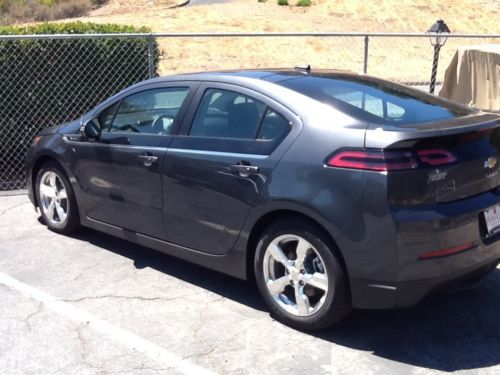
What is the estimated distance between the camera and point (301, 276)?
13.6ft

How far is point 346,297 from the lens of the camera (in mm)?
3961

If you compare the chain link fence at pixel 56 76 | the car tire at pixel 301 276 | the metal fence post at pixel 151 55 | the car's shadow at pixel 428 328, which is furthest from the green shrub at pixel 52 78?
the car tire at pixel 301 276

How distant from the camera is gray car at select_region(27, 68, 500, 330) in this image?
372 centimetres

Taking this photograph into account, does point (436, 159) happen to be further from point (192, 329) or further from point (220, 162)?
point (192, 329)

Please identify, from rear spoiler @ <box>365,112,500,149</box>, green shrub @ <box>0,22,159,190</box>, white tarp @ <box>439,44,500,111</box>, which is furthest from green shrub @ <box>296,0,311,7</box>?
rear spoiler @ <box>365,112,500,149</box>

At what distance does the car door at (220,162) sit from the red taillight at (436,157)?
0.85 metres

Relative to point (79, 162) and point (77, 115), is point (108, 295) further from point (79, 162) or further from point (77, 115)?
point (77, 115)

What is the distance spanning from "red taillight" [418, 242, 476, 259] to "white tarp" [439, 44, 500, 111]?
6219 millimetres

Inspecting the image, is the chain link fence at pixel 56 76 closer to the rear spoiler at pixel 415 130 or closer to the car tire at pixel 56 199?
the car tire at pixel 56 199

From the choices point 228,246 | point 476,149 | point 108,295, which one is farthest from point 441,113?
point 108,295

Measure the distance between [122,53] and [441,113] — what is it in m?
5.26

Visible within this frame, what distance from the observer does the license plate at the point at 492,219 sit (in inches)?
158

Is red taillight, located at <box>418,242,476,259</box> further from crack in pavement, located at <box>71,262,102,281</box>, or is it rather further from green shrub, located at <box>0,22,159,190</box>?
green shrub, located at <box>0,22,159,190</box>

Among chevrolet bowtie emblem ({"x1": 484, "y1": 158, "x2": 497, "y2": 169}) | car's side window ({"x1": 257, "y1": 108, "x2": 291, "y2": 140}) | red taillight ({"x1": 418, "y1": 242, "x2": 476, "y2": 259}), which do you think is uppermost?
car's side window ({"x1": 257, "y1": 108, "x2": 291, "y2": 140})
